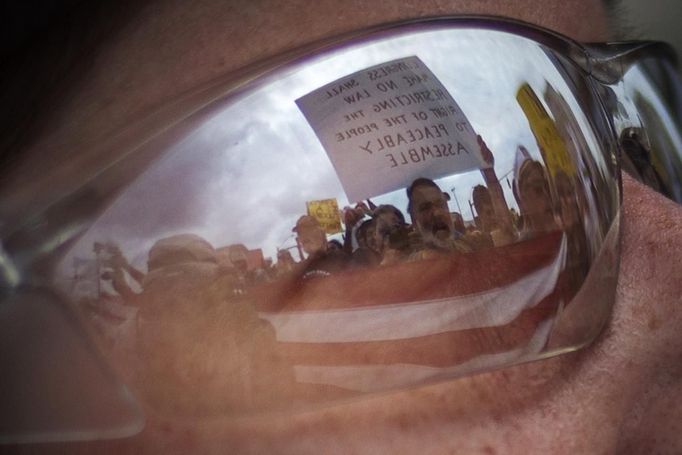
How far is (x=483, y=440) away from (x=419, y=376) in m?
0.08

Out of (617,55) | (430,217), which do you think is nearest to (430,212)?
(430,217)

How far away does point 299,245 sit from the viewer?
48 centimetres

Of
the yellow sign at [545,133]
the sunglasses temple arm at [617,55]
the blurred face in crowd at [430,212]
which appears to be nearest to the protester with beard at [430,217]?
the blurred face in crowd at [430,212]

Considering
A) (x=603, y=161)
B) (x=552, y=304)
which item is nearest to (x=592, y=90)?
(x=603, y=161)

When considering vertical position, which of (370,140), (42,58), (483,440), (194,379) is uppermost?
(42,58)

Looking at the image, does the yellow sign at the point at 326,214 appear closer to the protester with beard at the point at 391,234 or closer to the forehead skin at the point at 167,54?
the protester with beard at the point at 391,234

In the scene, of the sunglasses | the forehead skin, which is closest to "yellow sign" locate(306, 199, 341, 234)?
the sunglasses

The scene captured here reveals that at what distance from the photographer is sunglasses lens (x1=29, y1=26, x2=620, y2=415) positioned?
47 centimetres

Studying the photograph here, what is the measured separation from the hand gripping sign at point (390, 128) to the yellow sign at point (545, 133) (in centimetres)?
7

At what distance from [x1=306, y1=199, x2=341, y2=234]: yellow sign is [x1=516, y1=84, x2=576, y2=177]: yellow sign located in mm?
196

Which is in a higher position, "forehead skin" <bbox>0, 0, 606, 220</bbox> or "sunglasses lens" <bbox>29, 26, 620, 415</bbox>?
"forehead skin" <bbox>0, 0, 606, 220</bbox>

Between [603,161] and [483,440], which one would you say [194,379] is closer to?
[483,440]

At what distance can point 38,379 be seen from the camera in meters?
0.44

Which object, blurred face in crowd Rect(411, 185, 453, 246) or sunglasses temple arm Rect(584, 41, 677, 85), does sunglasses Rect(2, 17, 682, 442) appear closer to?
blurred face in crowd Rect(411, 185, 453, 246)
